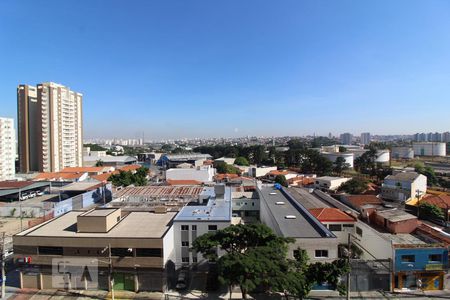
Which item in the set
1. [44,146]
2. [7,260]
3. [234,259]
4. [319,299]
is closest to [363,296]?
[319,299]

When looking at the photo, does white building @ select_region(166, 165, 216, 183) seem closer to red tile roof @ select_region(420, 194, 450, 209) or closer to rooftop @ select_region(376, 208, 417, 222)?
rooftop @ select_region(376, 208, 417, 222)

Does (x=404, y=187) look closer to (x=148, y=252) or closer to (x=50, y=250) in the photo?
(x=148, y=252)

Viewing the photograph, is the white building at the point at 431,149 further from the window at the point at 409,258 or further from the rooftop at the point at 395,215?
the window at the point at 409,258

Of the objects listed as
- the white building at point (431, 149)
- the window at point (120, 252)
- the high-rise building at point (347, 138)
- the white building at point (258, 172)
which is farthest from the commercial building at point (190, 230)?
the high-rise building at point (347, 138)

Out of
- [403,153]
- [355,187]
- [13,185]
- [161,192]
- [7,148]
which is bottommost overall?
[355,187]

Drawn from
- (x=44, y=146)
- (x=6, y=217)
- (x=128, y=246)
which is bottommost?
(x=6, y=217)

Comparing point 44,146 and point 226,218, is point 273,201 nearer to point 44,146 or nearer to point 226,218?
point 226,218

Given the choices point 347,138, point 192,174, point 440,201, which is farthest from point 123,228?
point 347,138
